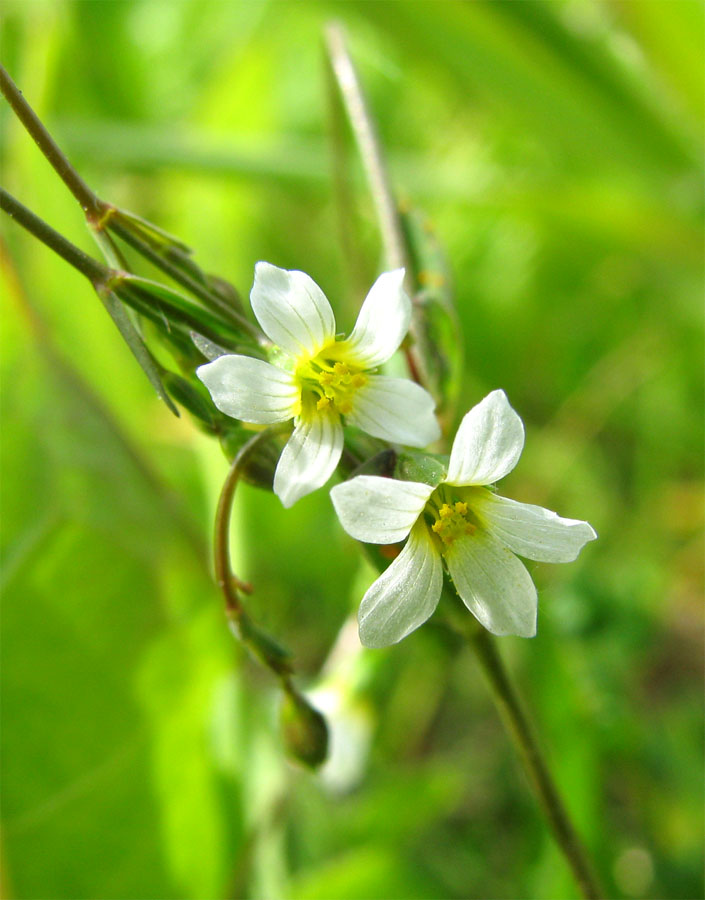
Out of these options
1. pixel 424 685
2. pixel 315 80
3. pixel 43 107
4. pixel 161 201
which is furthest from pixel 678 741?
pixel 315 80

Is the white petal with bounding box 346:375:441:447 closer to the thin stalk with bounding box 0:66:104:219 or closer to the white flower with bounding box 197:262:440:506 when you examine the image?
the white flower with bounding box 197:262:440:506

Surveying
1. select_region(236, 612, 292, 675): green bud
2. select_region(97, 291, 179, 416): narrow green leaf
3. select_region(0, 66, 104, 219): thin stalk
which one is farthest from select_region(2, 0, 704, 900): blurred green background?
select_region(0, 66, 104, 219): thin stalk

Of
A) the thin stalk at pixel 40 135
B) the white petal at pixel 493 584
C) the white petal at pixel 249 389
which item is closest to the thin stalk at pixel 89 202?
the thin stalk at pixel 40 135

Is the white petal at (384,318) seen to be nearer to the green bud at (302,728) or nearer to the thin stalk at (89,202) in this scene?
the thin stalk at (89,202)

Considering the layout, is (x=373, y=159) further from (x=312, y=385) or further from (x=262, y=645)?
(x=262, y=645)

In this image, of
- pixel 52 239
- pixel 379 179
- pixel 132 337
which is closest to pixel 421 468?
pixel 132 337

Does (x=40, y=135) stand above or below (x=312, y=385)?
above
